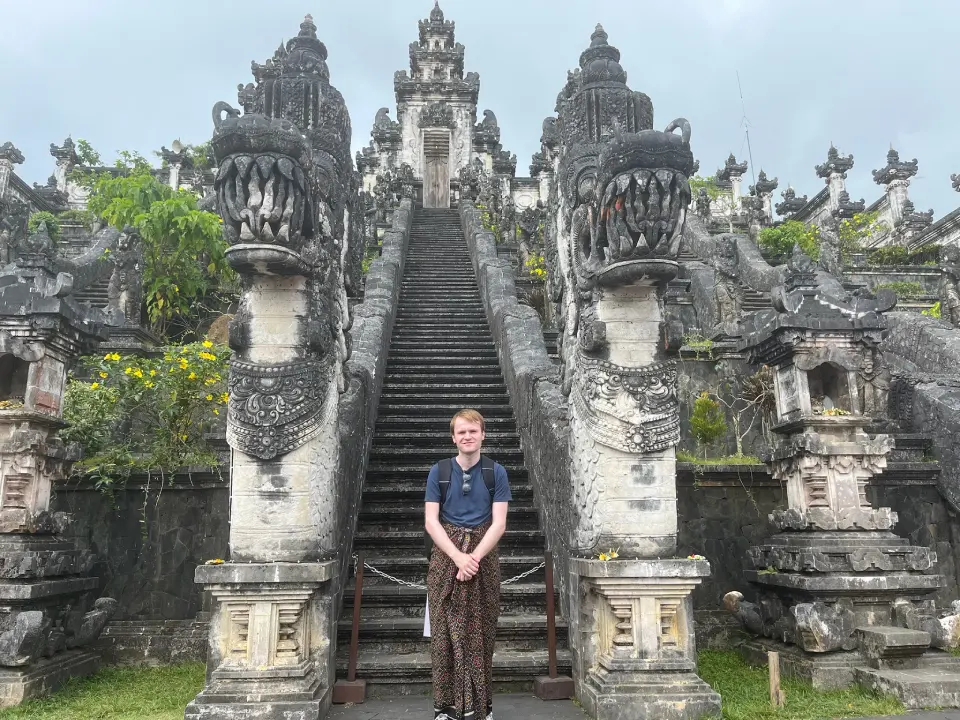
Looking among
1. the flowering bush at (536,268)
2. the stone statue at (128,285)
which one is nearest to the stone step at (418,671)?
the stone statue at (128,285)

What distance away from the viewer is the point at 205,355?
677 centimetres

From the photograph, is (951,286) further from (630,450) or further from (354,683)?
(354,683)

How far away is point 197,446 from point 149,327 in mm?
4239

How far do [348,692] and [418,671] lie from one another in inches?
18.2

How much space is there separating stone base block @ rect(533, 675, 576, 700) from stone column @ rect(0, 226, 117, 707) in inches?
132

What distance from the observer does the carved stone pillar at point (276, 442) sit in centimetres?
391

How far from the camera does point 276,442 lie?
13.5ft

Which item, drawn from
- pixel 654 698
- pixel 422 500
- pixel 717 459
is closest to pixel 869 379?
pixel 717 459

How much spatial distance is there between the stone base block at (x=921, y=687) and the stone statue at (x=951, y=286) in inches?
318

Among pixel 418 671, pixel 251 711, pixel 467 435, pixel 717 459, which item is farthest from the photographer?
pixel 717 459

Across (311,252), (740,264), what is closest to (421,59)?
(740,264)

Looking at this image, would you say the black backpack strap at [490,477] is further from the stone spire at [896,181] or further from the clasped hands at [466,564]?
the stone spire at [896,181]

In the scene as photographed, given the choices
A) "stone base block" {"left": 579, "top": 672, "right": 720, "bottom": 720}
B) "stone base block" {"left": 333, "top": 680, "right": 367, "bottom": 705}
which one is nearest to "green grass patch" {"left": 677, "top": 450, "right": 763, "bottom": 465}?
"stone base block" {"left": 579, "top": 672, "right": 720, "bottom": 720}

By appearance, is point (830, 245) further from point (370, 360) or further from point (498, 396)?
point (370, 360)
